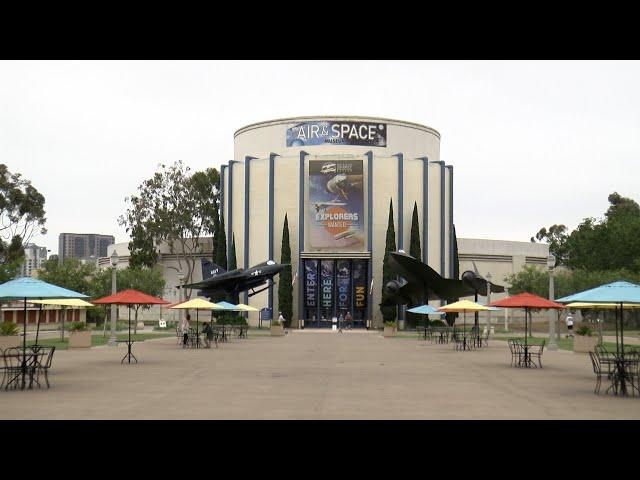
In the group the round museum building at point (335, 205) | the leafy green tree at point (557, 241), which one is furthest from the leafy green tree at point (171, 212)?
the leafy green tree at point (557, 241)

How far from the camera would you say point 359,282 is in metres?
66.5

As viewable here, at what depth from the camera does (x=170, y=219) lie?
76.8 m

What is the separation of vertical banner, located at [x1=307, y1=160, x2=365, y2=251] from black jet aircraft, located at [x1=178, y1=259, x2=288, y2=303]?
1087cm

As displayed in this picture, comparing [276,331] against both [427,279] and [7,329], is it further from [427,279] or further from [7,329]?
[7,329]

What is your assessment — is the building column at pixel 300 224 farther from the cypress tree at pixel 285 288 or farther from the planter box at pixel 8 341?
the planter box at pixel 8 341

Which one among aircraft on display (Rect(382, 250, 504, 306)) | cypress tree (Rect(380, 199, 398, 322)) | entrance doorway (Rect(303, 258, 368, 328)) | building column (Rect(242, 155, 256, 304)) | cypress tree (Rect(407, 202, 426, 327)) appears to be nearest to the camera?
aircraft on display (Rect(382, 250, 504, 306))

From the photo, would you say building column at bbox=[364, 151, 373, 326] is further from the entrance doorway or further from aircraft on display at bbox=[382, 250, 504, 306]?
aircraft on display at bbox=[382, 250, 504, 306]

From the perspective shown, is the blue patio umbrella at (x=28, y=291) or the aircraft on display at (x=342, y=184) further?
the aircraft on display at (x=342, y=184)

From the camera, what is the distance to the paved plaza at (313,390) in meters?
14.6

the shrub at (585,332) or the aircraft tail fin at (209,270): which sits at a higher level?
the aircraft tail fin at (209,270)

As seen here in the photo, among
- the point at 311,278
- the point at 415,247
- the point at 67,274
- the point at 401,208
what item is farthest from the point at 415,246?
the point at 67,274

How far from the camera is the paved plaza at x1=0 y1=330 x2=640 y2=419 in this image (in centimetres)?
1459

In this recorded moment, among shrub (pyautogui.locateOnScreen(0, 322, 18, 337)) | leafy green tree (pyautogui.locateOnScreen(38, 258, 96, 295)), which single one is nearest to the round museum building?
leafy green tree (pyautogui.locateOnScreen(38, 258, 96, 295))

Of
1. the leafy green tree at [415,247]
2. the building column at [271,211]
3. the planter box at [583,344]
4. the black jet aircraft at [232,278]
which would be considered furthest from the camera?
the building column at [271,211]
